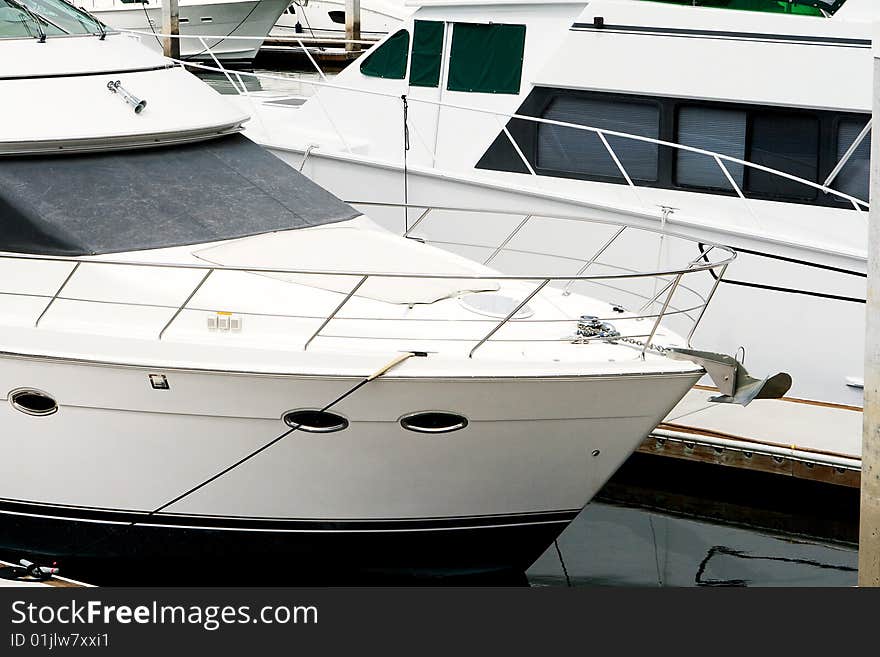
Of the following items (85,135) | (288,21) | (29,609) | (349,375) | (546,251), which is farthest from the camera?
(288,21)

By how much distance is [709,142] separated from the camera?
9.50m

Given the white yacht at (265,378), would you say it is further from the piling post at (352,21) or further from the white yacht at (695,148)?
the piling post at (352,21)

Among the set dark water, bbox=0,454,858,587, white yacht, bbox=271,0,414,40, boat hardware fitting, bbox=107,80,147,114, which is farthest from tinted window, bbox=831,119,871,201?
white yacht, bbox=271,0,414,40

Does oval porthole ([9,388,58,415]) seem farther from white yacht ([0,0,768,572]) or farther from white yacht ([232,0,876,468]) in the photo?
white yacht ([232,0,876,468])

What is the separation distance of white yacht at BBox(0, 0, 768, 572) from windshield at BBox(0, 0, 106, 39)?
0.23m

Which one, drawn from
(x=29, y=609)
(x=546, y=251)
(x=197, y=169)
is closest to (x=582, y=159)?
(x=546, y=251)

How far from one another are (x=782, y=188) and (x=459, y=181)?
244cm

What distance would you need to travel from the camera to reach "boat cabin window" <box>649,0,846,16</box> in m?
9.40

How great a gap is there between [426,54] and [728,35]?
2.58 meters

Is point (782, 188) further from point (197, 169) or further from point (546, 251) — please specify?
point (197, 169)

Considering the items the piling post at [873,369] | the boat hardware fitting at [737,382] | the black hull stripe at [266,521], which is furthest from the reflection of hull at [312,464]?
the piling post at [873,369]

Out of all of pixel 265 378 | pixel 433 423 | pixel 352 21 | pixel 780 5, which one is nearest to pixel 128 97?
pixel 265 378

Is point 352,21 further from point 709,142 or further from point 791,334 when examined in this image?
point 791,334

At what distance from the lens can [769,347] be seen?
9.05 meters
